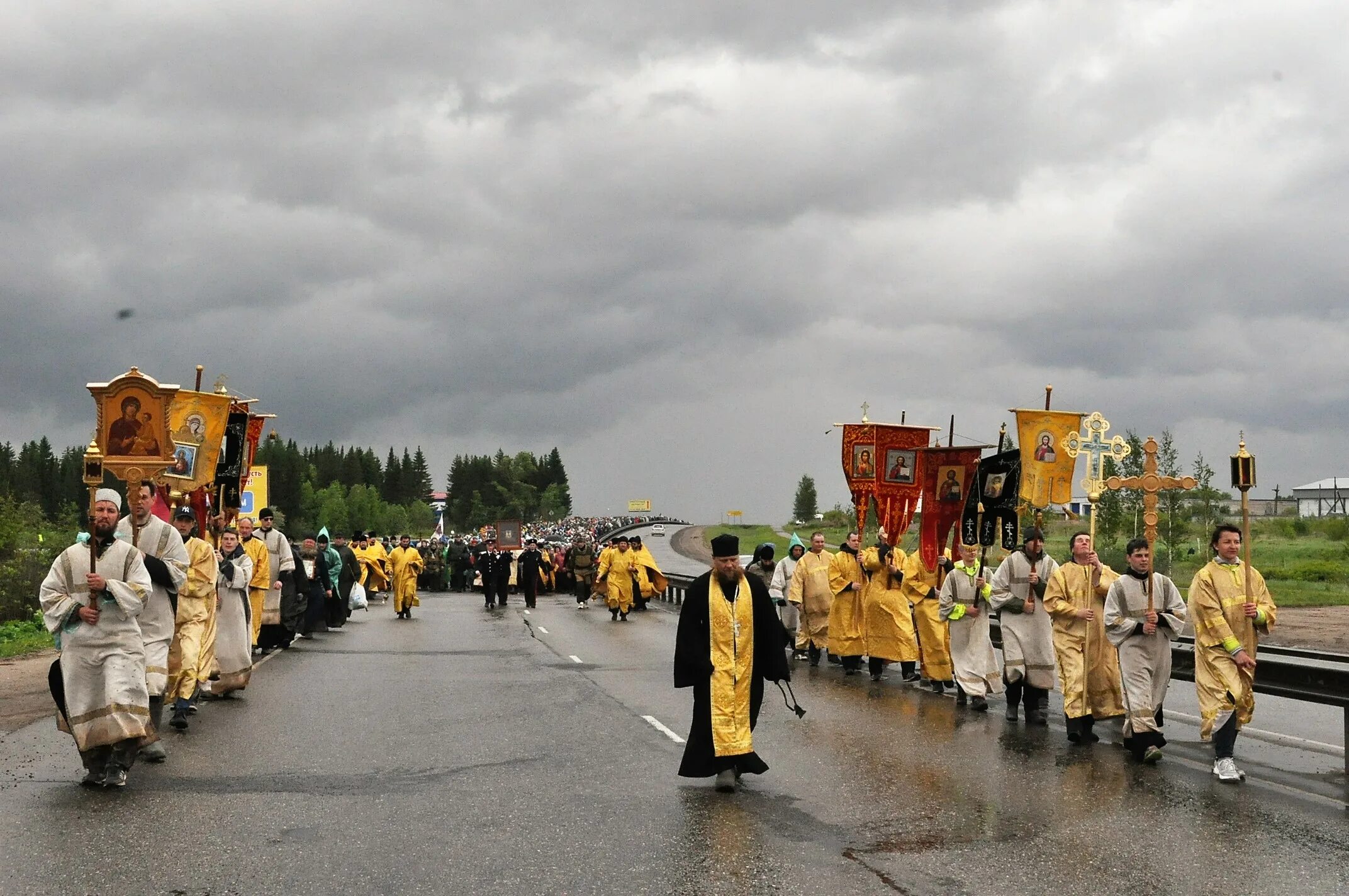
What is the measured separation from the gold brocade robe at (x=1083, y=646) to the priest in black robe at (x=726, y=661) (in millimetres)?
3325

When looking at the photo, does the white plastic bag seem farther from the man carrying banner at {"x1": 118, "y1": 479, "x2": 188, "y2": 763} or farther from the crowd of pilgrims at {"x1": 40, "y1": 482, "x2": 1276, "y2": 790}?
the man carrying banner at {"x1": 118, "y1": 479, "x2": 188, "y2": 763}

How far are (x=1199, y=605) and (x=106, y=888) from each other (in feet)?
24.4

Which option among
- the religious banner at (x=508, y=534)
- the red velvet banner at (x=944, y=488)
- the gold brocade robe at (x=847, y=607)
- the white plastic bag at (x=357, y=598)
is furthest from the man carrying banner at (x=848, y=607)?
the religious banner at (x=508, y=534)

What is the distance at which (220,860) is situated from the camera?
702cm

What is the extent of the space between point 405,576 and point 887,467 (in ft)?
48.5

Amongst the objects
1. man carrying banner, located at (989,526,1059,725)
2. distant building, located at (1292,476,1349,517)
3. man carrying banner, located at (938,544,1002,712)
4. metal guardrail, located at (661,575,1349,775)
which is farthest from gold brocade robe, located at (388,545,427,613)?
distant building, located at (1292,476,1349,517)

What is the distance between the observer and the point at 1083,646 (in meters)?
11.9

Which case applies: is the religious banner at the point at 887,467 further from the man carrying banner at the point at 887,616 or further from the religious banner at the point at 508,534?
Result: the religious banner at the point at 508,534

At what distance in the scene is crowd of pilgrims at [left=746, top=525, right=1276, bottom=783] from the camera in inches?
395

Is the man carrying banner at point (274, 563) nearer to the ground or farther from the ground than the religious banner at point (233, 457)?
nearer to the ground

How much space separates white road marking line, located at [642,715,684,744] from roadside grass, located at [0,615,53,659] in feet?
33.1

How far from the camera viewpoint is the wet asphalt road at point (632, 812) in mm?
6707

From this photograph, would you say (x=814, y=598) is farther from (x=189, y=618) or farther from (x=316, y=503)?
(x=316, y=503)

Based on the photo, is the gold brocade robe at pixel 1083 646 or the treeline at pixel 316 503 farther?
the treeline at pixel 316 503
